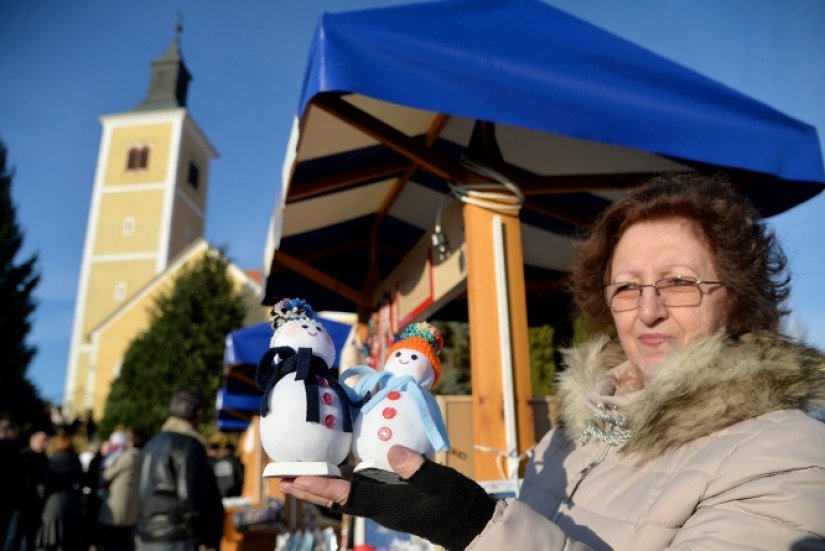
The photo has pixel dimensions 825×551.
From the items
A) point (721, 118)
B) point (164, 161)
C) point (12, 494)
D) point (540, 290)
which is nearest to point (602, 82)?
point (721, 118)

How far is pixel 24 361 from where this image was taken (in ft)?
73.5

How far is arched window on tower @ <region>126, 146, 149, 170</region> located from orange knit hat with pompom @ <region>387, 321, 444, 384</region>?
127 feet

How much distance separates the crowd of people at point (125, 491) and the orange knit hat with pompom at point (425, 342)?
2.92 metres

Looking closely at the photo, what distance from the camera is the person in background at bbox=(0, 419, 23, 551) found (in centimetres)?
576

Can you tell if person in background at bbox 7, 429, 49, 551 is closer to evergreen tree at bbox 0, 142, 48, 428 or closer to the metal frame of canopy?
the metal frame of canopy

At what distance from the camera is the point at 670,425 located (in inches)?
47.3

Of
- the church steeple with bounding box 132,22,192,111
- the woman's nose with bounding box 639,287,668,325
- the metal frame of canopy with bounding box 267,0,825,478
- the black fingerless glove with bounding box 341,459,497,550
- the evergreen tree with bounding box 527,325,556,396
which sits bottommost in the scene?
the black fingerless glove with bounding box 341,459,497,550

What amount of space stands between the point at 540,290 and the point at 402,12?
3.28 meters

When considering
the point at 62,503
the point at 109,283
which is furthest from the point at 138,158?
the point at 62,503

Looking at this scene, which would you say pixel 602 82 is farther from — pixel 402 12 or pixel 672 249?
pixel 672 249

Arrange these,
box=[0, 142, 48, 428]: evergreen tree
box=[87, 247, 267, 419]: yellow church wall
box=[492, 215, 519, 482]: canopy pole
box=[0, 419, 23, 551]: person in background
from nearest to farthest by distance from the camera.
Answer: box=[492, 215, 519, 482]: canopy pole → box=[0, 419, 23, 551]: person in background → box=[0, 142, 48, 428]: evergreen tree → box=[87, 247, 267, 419]: yellow church wall

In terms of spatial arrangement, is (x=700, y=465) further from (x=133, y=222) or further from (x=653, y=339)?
(x=133, y=222)

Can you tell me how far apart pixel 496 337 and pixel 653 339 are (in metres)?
1.08

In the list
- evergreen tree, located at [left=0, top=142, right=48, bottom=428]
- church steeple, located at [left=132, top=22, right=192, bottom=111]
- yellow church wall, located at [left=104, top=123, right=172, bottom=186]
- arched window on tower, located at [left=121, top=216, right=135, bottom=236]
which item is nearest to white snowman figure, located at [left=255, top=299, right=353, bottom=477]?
evergreen tree, located at [left=0, top=142, right=48, bottom=428]
